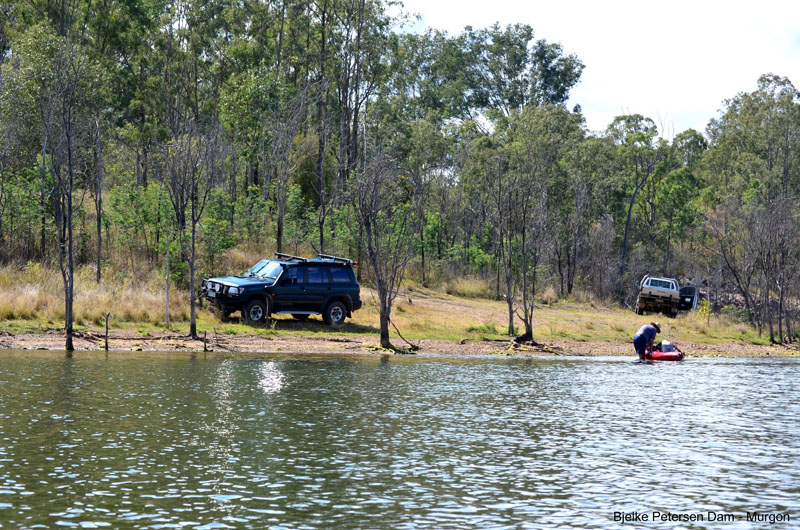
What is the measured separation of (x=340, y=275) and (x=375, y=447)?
1716cm

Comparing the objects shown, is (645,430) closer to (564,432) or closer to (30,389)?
(564,432)

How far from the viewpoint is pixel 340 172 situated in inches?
2048

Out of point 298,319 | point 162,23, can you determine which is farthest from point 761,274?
point 162,23

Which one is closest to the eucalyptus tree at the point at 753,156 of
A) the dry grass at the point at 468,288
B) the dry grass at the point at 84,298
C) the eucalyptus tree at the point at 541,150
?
the eucalyptus tree at the point at 541,150

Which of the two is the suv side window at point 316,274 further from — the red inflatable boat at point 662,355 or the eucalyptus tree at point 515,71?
the eucalyptus tree at point 515,71

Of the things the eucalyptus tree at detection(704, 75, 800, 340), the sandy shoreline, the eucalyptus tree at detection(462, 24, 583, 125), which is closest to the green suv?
the sandy shoreline

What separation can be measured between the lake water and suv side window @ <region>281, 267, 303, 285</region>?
6664 mm

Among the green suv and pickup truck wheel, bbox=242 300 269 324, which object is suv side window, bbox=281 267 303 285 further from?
pickup truck wheel, bbox=242 300 269 324

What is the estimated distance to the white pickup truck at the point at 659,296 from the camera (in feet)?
146

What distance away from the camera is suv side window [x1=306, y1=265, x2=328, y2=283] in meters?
29.9

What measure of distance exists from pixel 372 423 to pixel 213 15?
47.7 metres

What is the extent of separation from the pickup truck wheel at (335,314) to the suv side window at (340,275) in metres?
0.82

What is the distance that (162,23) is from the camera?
5725 centimetres

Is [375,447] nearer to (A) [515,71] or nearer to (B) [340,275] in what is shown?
(B) [340,275]
